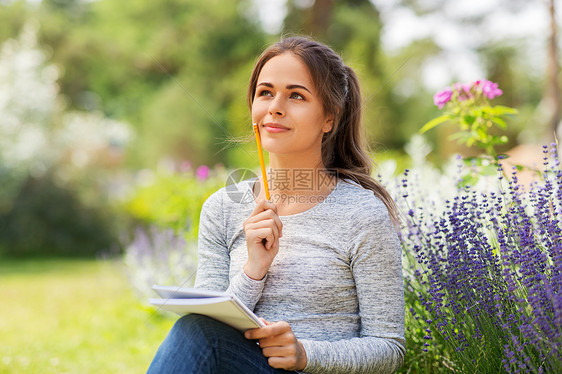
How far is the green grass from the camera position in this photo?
347cm

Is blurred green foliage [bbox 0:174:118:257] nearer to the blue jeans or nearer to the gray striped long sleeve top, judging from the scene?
the gray striped long sleeve top

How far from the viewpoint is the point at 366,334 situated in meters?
1.68

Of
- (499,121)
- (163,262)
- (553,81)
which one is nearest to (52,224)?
(163,262)

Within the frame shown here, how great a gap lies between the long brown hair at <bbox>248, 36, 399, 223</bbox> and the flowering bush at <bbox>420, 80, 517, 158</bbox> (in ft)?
2.65

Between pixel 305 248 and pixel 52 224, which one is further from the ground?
pixel 52 224

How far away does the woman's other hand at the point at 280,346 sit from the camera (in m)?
1.52

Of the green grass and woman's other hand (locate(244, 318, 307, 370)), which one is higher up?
woman's other hand (locate(244, 318, 307, 370))

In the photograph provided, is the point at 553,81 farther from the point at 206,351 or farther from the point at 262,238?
the point at 206,351

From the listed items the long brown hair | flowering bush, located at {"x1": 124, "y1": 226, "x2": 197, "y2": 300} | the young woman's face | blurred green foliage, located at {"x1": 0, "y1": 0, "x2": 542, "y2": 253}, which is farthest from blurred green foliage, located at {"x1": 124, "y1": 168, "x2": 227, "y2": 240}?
blurred green foliage, located at {"x1": 0, "y1": 0, "x2": 542, "y2": 253}

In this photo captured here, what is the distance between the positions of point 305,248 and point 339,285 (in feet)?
0.53

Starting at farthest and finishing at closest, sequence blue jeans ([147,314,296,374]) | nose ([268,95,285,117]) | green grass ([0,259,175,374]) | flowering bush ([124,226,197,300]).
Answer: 1. flowering bush ([124,226,197,300])
2. green grass ([0,259,175,374])
3. nose ([268,95,285,117])
4. blue jeans ([147,314,296,374])

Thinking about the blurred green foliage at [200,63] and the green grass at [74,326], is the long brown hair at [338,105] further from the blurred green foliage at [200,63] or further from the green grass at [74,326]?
the blurred green foliage at [200,63]

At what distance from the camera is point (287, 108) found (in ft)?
6.07

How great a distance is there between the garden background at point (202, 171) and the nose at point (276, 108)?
45 cm
